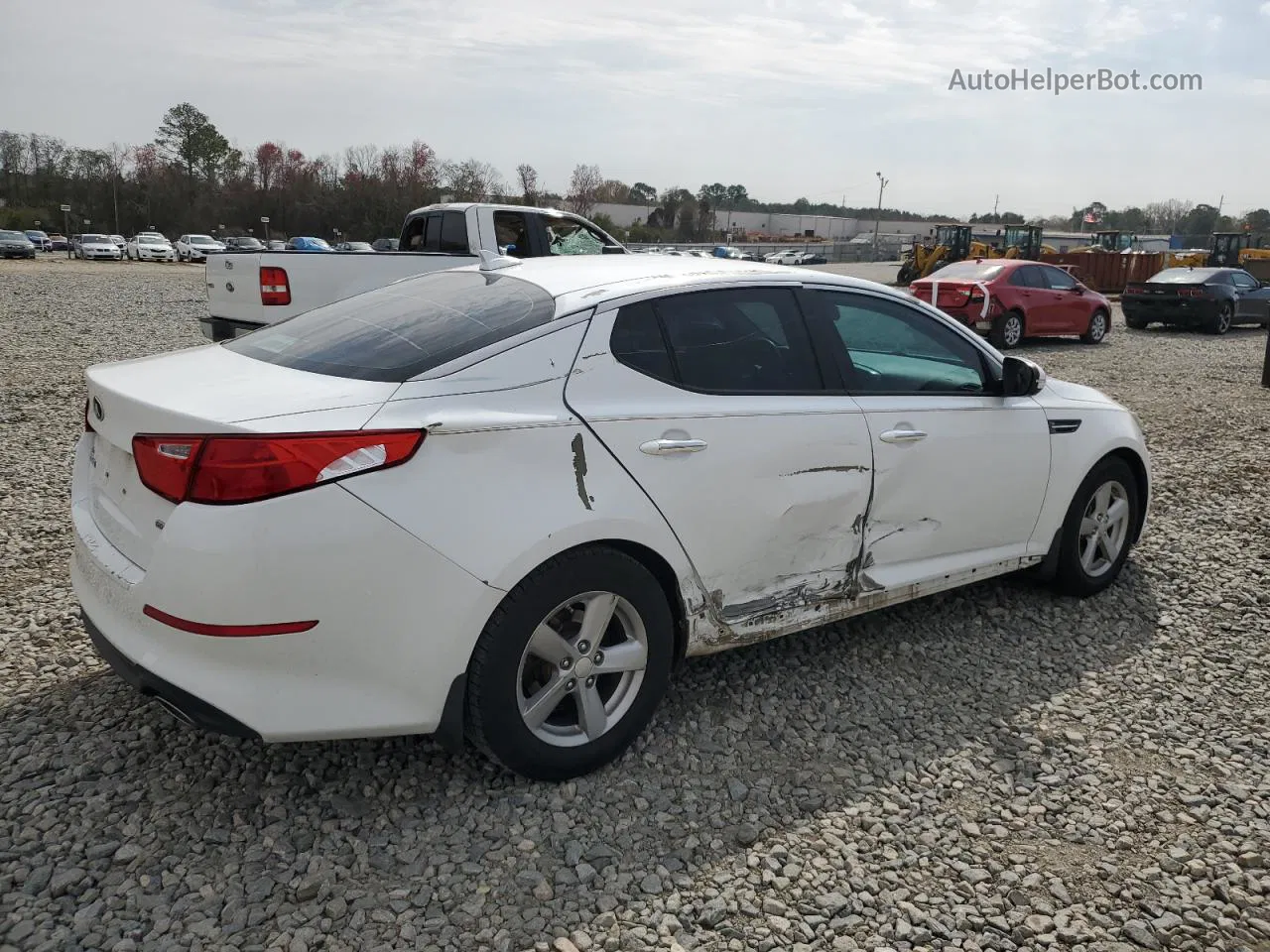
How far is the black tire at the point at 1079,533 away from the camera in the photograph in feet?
Answer: 15.2

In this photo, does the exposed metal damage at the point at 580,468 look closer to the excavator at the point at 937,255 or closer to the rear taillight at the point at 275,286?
the rear taillight at the point at 275,286

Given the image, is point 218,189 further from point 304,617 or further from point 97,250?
point 304,617

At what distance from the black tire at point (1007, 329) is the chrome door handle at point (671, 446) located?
47.4 feet

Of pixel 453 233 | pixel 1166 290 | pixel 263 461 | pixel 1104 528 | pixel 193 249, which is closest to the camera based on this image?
pixel 263 461

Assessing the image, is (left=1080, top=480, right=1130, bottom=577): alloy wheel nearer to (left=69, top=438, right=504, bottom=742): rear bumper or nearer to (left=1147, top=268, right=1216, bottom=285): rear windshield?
(left=69, top=438, right=504, bottom=742): rear bumper

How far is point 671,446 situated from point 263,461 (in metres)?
1.22

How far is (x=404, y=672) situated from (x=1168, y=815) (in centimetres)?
240

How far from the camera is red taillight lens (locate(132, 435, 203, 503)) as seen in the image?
2535 millimetres

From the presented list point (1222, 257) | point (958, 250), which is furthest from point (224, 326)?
point (1222, 257)

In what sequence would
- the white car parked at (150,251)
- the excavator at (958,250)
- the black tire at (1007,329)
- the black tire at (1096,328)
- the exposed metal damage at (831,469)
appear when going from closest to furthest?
the exposed metal damage at (831,469) → the black tire at (1007,329) → the black tire at (1096,328) → the excavator at (958,250) → the white car parked at (150,251)

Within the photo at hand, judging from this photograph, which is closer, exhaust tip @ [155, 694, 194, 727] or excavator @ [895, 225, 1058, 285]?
exhaust tip @ [155, 694, 194, 727]

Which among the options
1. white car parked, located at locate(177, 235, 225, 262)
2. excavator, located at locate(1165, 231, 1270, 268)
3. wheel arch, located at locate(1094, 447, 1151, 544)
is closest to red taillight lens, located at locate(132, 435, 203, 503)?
wheel arch, located at locate(1094, 447, 1151, 544)

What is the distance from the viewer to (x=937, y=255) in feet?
102

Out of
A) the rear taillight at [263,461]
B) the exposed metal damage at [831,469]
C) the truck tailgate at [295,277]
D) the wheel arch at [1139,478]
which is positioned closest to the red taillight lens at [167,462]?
the rear taillight at [263,461]
